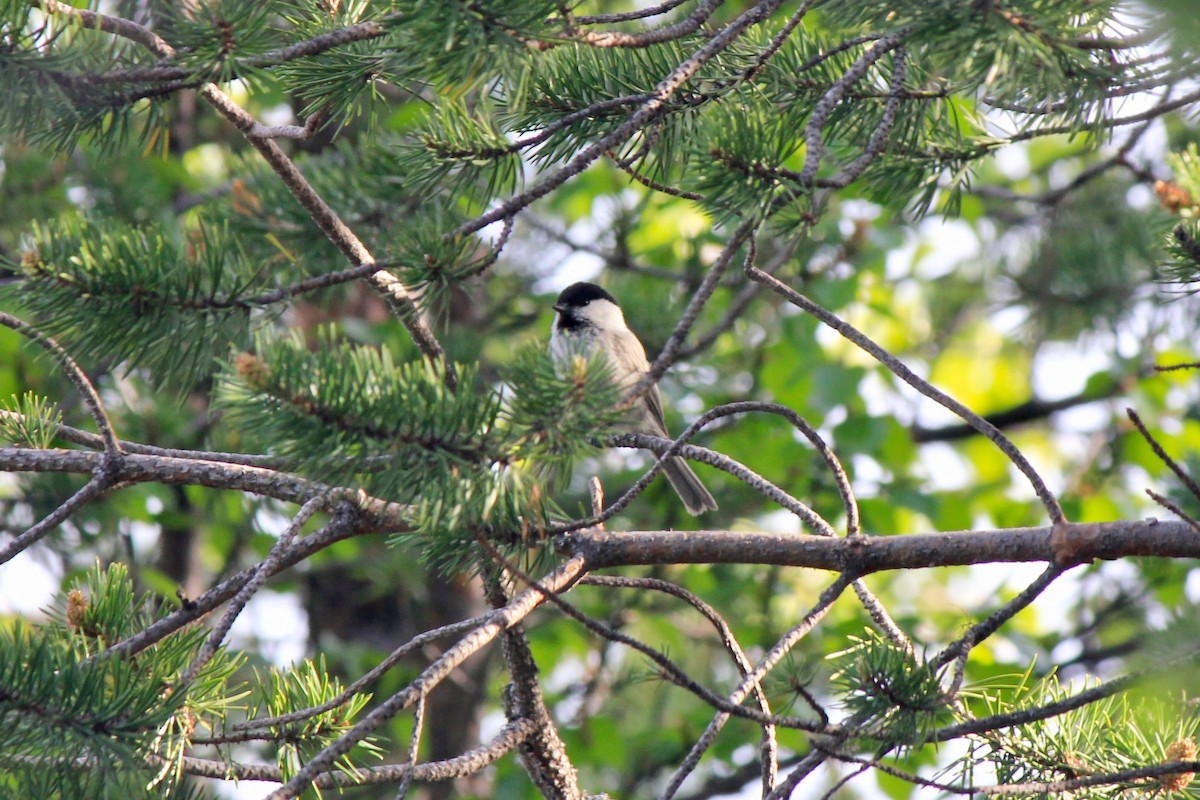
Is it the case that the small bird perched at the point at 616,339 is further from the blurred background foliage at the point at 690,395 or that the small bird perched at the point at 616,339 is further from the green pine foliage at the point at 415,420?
the green pine foliage at the point at 415,420

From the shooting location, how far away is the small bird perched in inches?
156

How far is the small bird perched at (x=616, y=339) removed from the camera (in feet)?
13.0

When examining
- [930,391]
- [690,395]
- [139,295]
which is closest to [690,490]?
[690,395]

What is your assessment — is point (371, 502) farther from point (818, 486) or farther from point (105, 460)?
point (818, 486)

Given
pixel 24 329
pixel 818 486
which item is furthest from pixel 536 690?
pixel 818 486

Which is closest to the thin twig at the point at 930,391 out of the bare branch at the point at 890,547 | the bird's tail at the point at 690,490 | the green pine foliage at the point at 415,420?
the bare branch at the point at 890,547

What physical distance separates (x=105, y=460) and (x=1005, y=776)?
160cm

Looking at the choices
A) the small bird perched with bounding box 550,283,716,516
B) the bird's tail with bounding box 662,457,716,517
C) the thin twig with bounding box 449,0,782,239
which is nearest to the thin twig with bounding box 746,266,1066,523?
the thin twig with bounding box 449,0,782,239

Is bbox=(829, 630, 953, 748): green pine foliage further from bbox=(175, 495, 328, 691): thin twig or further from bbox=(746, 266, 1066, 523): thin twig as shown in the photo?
bbox=(175, 495, 328, 691): thin twig

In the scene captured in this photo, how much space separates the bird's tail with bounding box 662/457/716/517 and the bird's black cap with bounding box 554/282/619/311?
Answer: 2.52 ft

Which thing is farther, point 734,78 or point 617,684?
point 617,684

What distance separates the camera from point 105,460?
179cm

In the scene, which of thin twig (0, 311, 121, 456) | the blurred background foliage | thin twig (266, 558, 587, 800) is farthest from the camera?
the blurred background foliage

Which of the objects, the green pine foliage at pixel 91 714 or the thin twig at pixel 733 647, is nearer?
the green pine foliage at pixel 91 714
